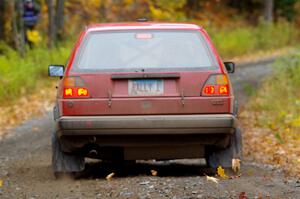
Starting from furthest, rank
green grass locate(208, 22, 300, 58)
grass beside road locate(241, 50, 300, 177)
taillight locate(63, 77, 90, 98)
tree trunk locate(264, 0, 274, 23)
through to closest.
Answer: tree trunk locate(264, 0, 274, 23) < green grass locate(208, 22, 300, 58) < grass beside road locate(241, 50, 300, 177) < taillight locate(63, 77, 90, 98)

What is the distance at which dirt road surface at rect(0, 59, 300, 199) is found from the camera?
6.96 meters

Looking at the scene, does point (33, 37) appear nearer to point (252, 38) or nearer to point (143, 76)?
point (252, 38)

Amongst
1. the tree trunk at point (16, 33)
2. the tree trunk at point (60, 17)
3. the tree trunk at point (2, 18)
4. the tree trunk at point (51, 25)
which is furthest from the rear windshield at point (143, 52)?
the tree trunk at point (60, 17)

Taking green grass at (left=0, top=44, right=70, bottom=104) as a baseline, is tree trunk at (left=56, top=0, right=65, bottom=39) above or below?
above

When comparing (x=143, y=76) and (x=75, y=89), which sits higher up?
(x=143, y=76)

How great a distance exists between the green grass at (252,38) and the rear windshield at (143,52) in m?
20.5

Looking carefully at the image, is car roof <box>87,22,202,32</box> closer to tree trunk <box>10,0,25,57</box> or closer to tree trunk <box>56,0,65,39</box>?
tree trunk <box>10,0,25,57</box>

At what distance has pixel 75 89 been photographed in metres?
7.70

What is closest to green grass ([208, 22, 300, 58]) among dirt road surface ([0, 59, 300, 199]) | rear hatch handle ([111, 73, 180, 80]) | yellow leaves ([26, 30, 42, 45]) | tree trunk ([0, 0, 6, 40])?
yellow leaves ([26, 30, 42, 45])

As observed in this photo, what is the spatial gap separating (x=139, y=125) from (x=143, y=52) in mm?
827

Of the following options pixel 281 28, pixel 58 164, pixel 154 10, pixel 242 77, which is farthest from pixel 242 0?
pixel 58 164

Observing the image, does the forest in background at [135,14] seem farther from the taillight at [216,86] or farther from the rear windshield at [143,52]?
the taillight at [216,86]

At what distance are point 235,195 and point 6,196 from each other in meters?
2.08

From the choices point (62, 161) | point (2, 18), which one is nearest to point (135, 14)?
point (2, 18)
